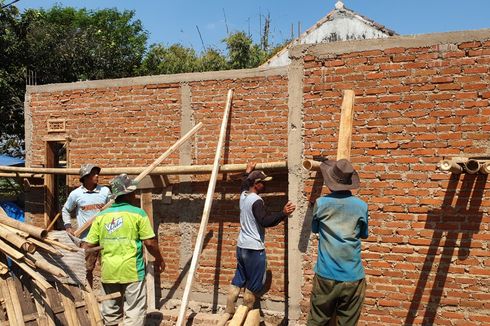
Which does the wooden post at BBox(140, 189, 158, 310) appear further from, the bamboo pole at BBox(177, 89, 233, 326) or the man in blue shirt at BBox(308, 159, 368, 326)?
the man in blue shirt at BBox(308, 159, 368, 326)

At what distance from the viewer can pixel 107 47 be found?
16.5 meters

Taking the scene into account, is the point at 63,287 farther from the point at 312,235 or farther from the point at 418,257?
the point at 418,257

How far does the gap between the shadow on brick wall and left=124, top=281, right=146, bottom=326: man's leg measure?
9.16 feet

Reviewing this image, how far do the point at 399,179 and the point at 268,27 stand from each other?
19.4 m

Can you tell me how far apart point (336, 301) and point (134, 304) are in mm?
2108

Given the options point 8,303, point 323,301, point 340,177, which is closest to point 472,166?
point 340,177

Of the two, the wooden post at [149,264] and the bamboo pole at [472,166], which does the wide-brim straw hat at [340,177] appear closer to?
the bamboo pole at [472,166]

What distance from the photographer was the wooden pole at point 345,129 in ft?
14.4

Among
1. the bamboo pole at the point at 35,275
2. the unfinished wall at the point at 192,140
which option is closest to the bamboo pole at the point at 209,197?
the unfinished wall at the point at 192,140

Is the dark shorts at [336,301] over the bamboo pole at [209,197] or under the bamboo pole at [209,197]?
under

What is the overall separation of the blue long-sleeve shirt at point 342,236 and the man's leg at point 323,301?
0.07 meters

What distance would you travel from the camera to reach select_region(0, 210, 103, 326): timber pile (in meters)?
4.01

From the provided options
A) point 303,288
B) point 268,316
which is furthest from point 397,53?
point 268,316

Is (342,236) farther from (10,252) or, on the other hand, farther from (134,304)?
(10,252)
